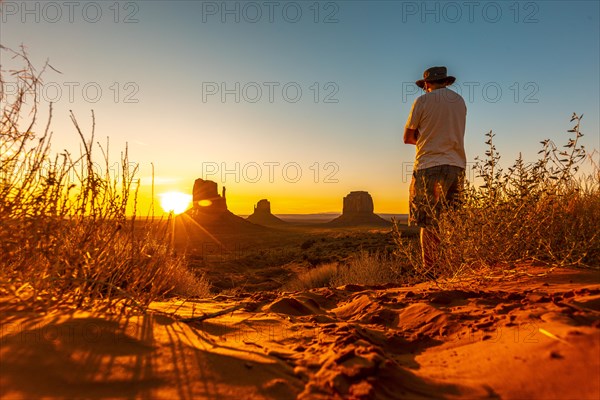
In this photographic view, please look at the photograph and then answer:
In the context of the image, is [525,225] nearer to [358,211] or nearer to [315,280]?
[315,280]

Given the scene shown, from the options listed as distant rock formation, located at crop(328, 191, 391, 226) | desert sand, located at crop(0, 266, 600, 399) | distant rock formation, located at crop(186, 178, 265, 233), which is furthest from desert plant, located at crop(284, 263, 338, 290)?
distant rock formation, located at crop(328, 191, 391, 226)

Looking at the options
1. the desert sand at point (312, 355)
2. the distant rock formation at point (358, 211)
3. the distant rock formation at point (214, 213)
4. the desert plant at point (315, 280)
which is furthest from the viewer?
the distant rock formation at point (358, 211)

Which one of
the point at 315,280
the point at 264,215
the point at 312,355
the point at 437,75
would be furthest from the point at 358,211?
the point at 312,355

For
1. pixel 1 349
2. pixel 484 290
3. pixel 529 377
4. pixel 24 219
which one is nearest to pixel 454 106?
pixel 484 290

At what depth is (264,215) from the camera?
86188mm

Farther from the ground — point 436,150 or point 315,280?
point 436,150

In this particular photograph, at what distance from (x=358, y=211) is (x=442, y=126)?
238 ft

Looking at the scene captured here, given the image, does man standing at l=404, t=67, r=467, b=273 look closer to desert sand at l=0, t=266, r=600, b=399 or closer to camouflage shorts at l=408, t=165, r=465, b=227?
camouflage shorts at l=408, t=165, r=465, b=227

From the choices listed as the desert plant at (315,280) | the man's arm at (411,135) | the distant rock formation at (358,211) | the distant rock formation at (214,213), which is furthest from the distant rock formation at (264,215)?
the man's arm at (411,135)

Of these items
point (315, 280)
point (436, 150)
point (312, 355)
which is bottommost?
point (315, 280)

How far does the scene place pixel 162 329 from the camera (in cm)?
221

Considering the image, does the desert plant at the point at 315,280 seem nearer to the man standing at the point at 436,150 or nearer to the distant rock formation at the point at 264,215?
the man standing at the point at 436,150

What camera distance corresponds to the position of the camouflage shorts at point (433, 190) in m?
4.66

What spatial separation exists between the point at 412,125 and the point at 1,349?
4.34 meters
